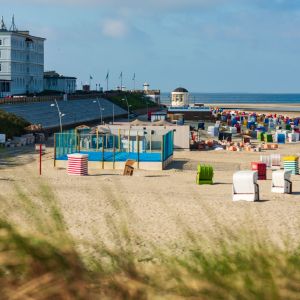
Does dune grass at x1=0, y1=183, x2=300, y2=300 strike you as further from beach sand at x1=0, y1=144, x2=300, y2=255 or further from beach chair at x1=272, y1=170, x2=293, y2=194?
beach chair at x1=272, y1=170, x2=293, y2=194

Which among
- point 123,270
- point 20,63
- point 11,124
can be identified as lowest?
point 11,124

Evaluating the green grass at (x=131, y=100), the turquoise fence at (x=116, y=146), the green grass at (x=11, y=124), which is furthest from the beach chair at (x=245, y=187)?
the green grass at (x=131, y=100)

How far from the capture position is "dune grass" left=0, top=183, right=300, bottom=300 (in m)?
2.32

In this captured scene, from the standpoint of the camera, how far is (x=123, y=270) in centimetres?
246

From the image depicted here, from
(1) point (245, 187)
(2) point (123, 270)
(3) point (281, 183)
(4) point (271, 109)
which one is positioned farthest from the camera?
(4) point (271, 109)

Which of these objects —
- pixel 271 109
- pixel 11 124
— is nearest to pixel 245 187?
pixel 11 124

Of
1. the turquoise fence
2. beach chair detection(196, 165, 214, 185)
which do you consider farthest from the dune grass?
the turquoise fence

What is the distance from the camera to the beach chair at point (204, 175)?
1034 inches

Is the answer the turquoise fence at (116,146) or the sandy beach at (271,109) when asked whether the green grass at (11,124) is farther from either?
the sandy beach at (271,109)

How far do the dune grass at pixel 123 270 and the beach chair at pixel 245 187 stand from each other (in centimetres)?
1851

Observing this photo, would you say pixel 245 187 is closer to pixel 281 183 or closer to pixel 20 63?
pixel 281 183

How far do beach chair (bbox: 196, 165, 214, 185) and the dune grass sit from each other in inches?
930

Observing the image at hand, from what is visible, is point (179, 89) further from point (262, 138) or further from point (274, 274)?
point (274, 274)

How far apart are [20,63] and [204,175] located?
67.2 metres
